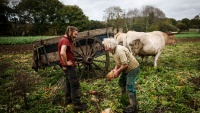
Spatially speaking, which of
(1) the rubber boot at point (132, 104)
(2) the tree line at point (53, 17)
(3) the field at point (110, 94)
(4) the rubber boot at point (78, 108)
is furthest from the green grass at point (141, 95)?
(2) the tree line at point (53, 17)

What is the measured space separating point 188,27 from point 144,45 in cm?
6681

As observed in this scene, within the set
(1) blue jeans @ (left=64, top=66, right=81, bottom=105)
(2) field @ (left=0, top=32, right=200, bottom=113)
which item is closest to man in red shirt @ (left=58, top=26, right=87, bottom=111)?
(1) blue jeans @ (left=64, top=66, right=81, bottom=105)

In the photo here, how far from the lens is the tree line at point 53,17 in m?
51.8

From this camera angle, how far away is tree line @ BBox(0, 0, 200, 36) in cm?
5181

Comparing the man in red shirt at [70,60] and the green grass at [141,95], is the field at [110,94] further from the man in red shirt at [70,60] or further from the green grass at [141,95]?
the man in red shirt at [70,60]

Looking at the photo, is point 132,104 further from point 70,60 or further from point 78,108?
point 70,60

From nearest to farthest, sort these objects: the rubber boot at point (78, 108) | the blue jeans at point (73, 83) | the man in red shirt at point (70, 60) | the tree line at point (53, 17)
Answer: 1. the man in red shirt at point (70, 60)
2. the blue jeans at point (73, 83)
3. the rubber boot at point (78, 108)
4. the tree line at point (53, 17)

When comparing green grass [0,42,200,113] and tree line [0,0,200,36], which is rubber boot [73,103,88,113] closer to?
green grass [0,42,200,113]

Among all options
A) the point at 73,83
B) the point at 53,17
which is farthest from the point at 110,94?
the point at 53,17

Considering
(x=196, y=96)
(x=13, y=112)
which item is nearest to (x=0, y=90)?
(x=13, y=112)

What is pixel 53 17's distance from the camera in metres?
60.8

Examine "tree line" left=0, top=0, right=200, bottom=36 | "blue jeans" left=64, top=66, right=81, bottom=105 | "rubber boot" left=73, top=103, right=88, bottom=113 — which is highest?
"tree line" left=0, top=0, right=200, bottom=36

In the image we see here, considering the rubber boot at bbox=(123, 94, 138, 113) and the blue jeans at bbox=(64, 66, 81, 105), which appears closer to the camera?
the rubber boot at bbox=(123, 94, 138, 113)

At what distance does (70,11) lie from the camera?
2344 inches
